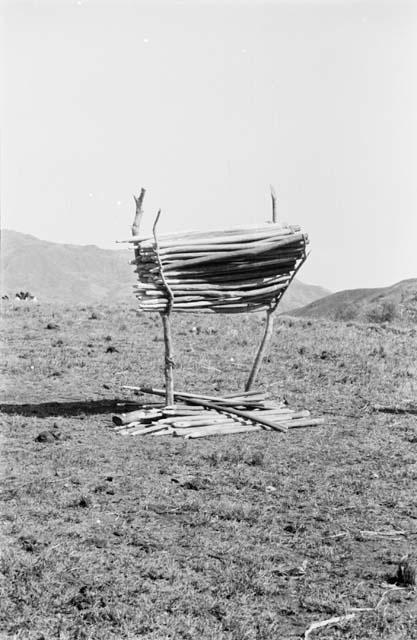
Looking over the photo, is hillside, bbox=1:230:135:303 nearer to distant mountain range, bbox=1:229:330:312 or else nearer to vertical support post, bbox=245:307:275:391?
distant mountain range, bbox=1:229:330:312

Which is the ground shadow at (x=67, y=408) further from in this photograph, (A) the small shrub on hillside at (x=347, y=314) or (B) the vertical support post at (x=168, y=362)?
(A) the small shrub on hillside at (x=347, y=314)

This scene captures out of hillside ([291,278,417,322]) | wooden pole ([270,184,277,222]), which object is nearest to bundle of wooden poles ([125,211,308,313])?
wooden pole ([270,184,277,222])

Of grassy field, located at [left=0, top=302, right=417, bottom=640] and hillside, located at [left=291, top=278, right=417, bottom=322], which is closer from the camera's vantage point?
grassy field, located at [left=0, top=302, right=417, bottom=640]

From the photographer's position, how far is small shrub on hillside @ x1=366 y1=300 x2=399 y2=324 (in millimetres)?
33719

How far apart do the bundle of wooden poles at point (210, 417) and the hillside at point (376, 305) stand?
21193 millimetres

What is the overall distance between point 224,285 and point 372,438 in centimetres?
299

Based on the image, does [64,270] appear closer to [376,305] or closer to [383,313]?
[376,305]

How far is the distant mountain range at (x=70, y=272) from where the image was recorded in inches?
4114

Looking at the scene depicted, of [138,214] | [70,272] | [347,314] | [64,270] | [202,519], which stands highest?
[64,270]

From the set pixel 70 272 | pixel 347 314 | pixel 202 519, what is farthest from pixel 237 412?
pixel 70 272

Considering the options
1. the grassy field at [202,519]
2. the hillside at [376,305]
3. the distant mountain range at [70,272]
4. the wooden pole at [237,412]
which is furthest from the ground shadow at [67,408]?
the distant mountain range at [70,272]

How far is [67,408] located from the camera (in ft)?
36.2

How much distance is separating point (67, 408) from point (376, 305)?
27.6 metres

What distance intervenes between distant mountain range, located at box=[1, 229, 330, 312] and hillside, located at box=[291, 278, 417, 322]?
4380 cm
